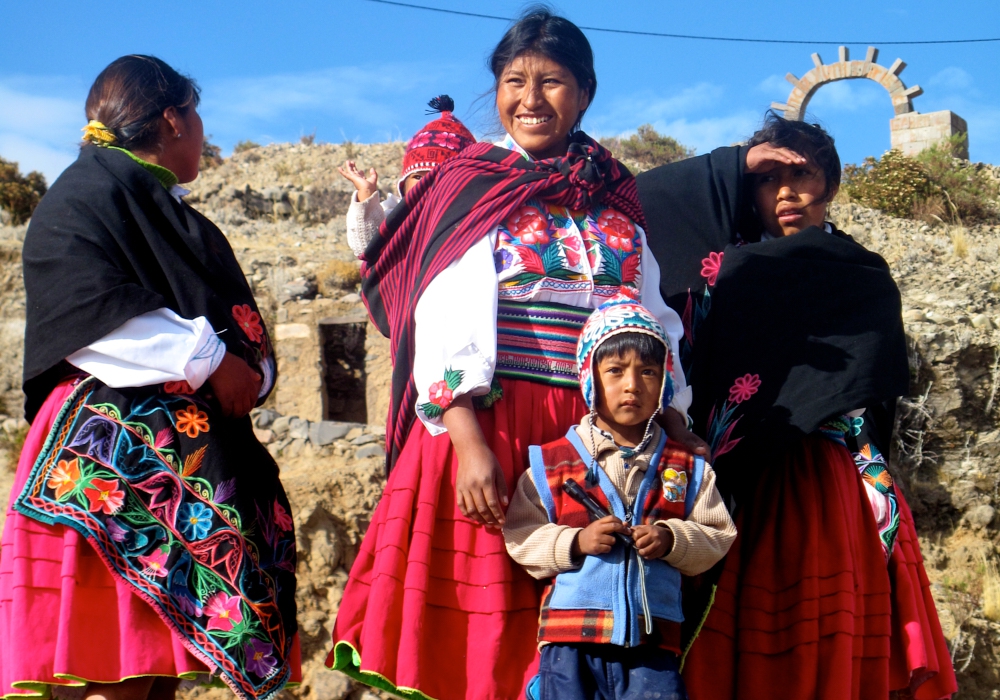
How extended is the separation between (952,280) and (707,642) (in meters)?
6.15

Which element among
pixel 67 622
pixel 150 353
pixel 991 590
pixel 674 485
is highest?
pixel 150 353

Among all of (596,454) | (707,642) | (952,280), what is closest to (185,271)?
(596,454)

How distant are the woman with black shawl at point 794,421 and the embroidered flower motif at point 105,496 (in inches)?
67.2

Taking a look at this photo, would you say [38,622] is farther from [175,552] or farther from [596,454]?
[596,454]

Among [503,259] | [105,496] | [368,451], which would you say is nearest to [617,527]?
[503,259]

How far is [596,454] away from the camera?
256cm

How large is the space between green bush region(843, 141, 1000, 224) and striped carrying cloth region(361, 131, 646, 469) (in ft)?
38.0

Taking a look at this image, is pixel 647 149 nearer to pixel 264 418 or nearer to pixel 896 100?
pixel 896 100

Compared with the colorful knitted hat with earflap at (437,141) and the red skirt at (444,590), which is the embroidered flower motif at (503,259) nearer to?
the red skirt at (444,590)

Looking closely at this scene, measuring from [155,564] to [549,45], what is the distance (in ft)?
6.15

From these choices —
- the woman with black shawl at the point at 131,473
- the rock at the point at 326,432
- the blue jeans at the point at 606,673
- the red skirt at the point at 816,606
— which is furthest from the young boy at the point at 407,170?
the rock at the point at 326,432

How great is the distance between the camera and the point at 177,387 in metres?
2.66

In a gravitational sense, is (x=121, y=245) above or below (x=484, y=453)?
above

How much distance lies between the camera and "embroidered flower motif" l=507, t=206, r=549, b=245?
2742mm
